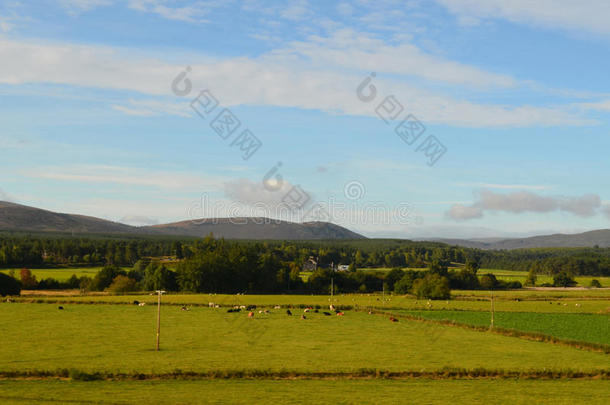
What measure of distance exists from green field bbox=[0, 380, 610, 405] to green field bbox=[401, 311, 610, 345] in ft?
84.5

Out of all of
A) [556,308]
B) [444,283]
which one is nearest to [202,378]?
[556,308]

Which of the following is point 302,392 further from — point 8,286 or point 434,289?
point 434,289

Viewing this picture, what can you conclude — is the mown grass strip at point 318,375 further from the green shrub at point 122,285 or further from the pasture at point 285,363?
the green shrub at point 122,285

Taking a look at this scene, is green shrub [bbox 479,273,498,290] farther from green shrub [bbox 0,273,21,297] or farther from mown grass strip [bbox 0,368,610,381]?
mown grass strip [bbox 0,368,610,381]

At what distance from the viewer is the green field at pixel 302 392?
24.7 metres

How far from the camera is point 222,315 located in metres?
67.4

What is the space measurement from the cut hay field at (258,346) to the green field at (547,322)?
768cm

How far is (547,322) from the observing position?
68312 mm

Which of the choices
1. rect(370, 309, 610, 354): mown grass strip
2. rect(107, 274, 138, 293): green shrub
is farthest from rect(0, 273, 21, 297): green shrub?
rect(370, 309, 610, 354): mown grass strip

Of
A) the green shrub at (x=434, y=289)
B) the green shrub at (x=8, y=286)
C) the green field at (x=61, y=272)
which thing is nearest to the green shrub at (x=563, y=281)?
the green shrub at (x=434, y=289)

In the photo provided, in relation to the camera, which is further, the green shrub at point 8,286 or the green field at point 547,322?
the green shrub at point 8,286

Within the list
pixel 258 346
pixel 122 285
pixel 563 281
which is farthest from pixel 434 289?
pixel 563 281

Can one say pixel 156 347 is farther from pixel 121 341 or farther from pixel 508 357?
pixel 508 357

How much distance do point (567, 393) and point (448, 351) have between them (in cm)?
1277
